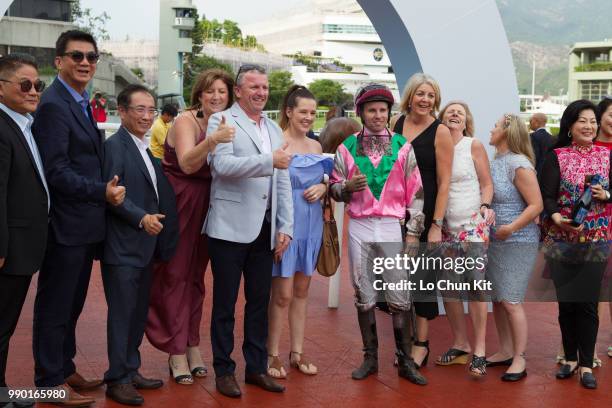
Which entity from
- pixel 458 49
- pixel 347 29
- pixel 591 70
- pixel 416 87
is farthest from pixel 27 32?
pixel 347 29

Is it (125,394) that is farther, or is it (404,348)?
(404,348)

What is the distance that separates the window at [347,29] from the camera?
12838cm

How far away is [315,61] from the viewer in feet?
420

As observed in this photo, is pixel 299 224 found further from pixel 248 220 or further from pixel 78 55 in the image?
pixel 78 55

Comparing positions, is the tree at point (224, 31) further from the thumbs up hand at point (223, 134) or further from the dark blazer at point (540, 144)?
the thumbs up hand at point (223, 134)

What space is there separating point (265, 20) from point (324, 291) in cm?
15900

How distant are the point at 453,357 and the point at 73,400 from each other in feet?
7.93

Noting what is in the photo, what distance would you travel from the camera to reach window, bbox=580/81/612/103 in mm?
84250

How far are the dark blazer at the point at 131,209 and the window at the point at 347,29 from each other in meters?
126

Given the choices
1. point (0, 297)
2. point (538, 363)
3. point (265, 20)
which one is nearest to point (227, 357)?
point (0, 297)

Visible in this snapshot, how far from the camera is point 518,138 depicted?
5152 millimetres

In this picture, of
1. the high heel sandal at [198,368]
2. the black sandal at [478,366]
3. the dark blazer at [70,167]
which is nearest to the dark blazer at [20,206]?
the dark blazer at [70,167]

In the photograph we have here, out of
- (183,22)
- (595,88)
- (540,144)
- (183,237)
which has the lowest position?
(183,237)

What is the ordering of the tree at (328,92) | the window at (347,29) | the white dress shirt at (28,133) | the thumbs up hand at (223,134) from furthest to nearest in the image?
1. the window at (347,29)
2. the tree at (328,92)
3. the thumbs up hand at (223,134)
4. the white dress shirt at (28,133)
